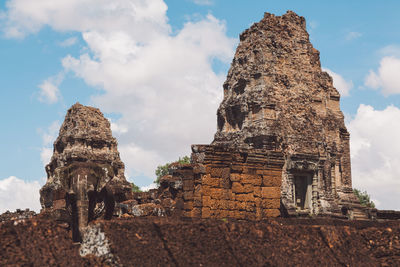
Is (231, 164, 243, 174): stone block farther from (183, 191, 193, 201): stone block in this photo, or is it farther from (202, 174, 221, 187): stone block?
(183, 191, 193, 201): stone block

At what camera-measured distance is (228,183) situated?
10523 millimetres

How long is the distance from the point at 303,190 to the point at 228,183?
1569cm

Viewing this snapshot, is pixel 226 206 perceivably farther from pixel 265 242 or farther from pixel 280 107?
pixel 280 107

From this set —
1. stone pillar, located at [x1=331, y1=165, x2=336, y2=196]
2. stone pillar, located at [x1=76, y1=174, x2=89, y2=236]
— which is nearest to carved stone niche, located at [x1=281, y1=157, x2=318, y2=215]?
stone pillar, located at [x1=331, y1=165, x2=336, y2=196]

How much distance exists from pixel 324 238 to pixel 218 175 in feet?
20.6

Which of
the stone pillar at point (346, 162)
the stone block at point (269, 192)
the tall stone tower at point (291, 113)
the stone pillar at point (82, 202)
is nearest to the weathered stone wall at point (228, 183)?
the stone block at point (269, 192)

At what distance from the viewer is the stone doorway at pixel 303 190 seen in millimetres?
24844

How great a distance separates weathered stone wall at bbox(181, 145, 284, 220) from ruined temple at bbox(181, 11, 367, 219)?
11.5 m

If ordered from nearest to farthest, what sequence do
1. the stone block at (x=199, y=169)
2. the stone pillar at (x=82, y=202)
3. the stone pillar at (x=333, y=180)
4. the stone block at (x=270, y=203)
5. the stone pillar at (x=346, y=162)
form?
the stone pillar at (x=82, y=202), the stone block at (x=199, y=169), the stone block at (x=270, y=203), the stone pillar at (x=333, y=180), the stone pillar at (x=346, y=162)

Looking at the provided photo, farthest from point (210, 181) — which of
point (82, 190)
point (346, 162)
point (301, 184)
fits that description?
point (346, 162)

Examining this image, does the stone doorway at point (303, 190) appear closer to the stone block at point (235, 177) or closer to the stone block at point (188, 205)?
the stone block at point (235, 177)

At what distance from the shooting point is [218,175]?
10.5m

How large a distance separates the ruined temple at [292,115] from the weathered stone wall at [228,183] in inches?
451

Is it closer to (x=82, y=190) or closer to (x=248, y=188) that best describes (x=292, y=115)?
(x=248, y=188)
